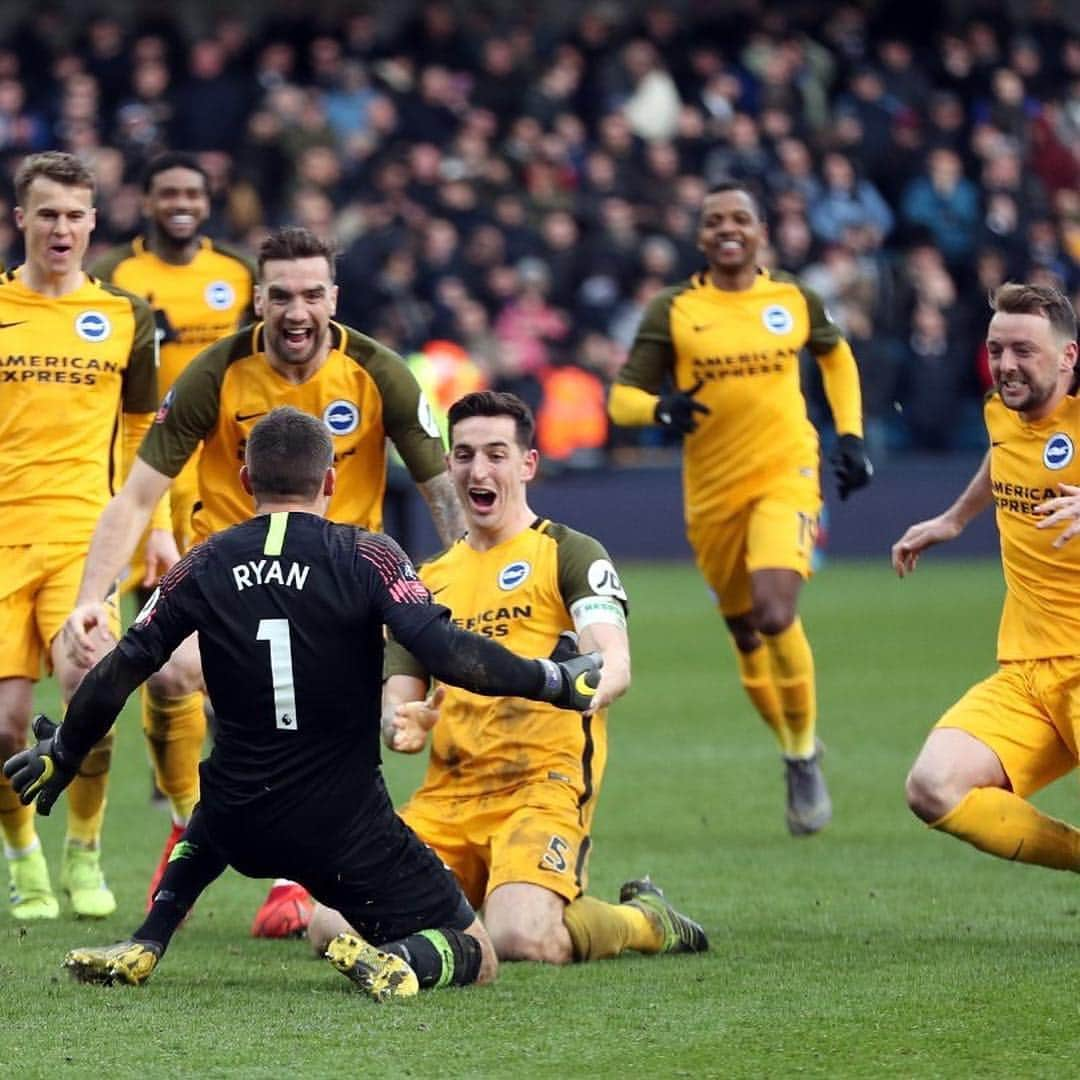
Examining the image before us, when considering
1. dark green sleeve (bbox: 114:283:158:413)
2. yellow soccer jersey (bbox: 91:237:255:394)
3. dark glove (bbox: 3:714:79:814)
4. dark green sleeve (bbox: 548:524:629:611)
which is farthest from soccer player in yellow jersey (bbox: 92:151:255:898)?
dark glove (bbox: 3:714:79:814)

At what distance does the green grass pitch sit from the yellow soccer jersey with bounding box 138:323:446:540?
153cm

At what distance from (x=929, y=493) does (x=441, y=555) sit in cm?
1375

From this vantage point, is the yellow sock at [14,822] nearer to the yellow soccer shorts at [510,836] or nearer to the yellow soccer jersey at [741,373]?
the yellow soccer shorts at [510,836]

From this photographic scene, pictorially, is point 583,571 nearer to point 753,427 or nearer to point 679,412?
point 679,412

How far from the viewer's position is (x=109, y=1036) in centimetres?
592

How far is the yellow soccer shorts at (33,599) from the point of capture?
812cm

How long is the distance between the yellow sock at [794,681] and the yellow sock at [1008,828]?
10.1 ft

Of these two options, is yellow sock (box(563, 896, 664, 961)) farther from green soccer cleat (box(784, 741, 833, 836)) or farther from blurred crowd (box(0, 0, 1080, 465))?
blurred crowd (box(0, 0, 1080, 465))

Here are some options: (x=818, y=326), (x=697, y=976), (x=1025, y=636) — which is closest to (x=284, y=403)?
(x=697, y=976)

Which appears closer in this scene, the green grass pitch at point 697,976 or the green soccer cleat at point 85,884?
the green grass pitch at point 697,976

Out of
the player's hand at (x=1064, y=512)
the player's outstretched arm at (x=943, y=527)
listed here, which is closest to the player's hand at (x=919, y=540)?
the player's outstretched arm at (x=943, y=527)

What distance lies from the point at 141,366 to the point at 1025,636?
3.09m

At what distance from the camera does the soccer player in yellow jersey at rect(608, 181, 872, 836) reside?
407 inches

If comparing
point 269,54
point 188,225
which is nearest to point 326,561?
point 188,225
